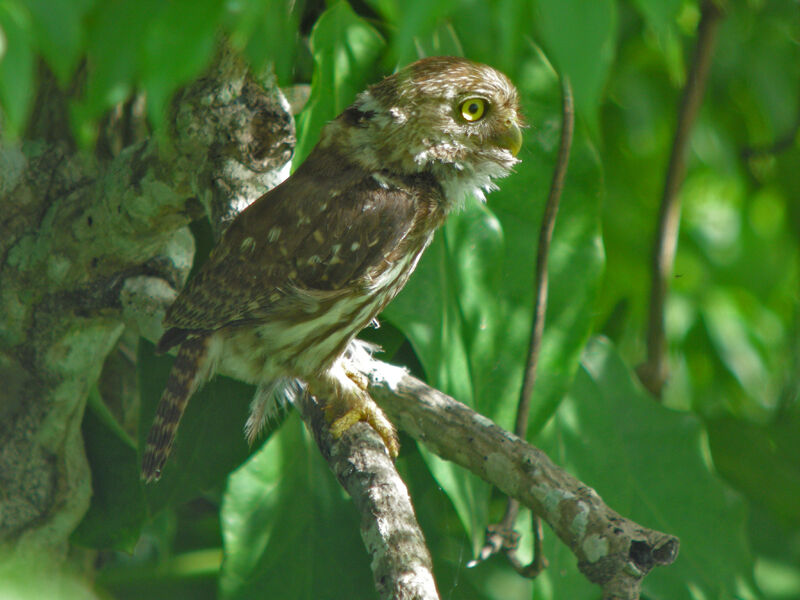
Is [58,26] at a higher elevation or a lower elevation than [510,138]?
higher

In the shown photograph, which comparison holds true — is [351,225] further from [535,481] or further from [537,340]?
[535,481]

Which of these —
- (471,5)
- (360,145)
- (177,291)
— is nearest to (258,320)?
(177,291)

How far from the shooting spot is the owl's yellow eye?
6.95ft

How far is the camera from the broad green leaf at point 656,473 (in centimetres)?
262

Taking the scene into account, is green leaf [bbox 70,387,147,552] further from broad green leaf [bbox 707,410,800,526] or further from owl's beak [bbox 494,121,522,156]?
broad green leaf [bbox 707,410,800,526]

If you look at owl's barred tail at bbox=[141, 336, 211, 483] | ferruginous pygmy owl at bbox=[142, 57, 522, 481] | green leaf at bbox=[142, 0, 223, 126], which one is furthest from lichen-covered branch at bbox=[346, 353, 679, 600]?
green leaf at bbox=[142, 0, 223, 126]

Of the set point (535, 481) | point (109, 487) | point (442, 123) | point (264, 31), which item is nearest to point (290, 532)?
point (109, 487)

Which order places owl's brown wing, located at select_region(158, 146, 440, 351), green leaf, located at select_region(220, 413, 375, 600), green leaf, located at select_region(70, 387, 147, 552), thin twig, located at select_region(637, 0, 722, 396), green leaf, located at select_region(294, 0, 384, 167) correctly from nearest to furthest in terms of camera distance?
owl's brown wing, located at select_region(158, 146, 440, 351) → green leaf, located at select_region(294, 0, 384, 167) → green leaf, located at select_region(220, 413, 375, 600) → green leaf, located at select_region(70, 387, 147, 552) → thin twig, located at select_region(637, 0, 722, 396)

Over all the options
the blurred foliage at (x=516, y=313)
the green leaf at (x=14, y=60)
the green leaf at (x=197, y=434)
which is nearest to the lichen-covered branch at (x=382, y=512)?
the blurred foliage at (x=516, y=313)

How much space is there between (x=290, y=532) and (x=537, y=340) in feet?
3.22

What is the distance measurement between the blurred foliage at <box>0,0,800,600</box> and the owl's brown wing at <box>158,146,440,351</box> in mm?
208

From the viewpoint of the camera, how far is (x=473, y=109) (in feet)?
7.01

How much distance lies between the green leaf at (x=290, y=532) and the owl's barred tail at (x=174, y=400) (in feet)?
1.49

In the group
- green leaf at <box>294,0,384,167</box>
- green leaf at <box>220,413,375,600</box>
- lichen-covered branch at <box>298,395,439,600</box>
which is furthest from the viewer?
green leaf at <box>220,413,375,600</box>
